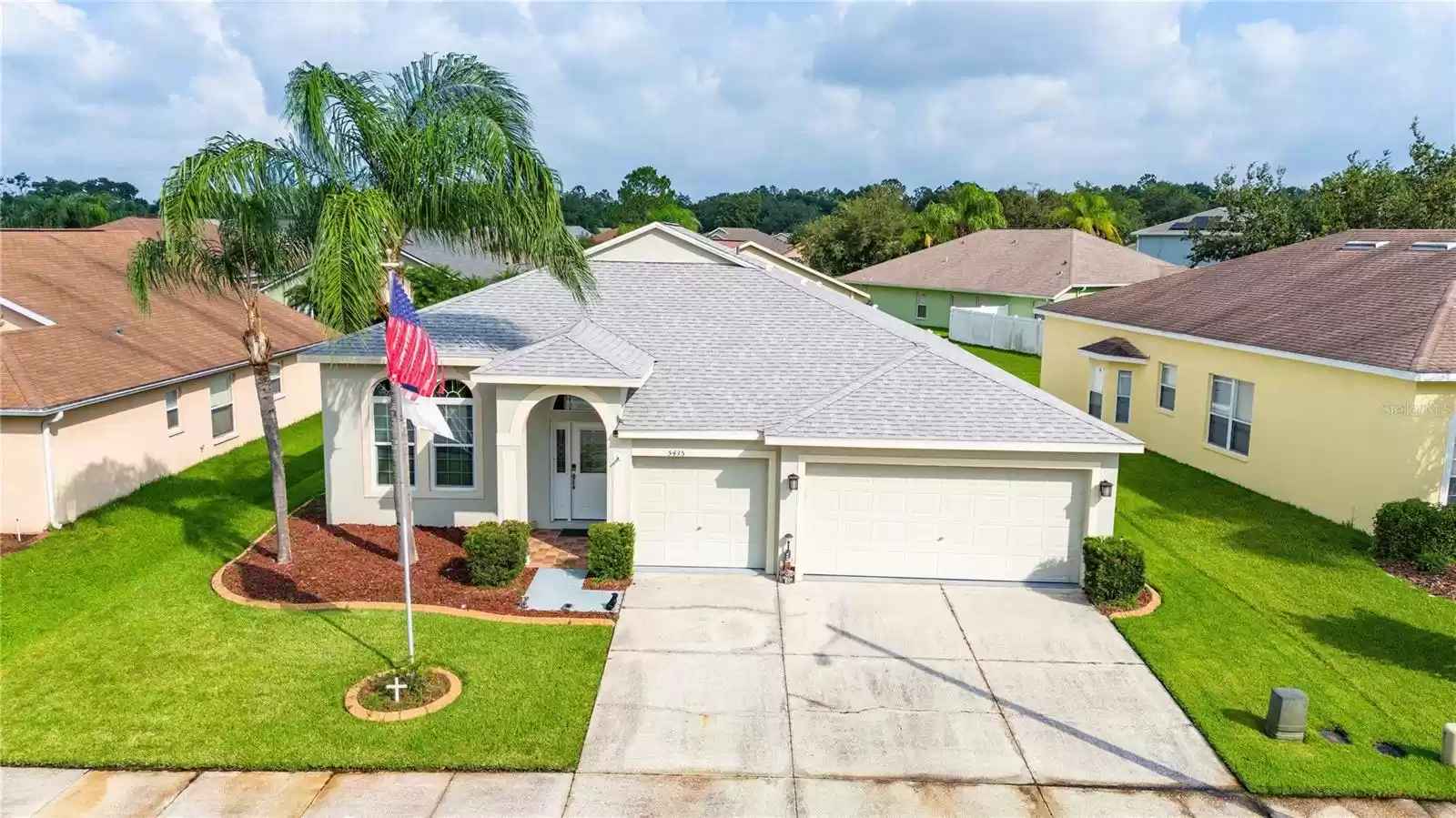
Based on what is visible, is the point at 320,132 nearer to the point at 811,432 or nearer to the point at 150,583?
the point at 150,583

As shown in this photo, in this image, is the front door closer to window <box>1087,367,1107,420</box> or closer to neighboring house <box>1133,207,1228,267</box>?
window <box>1087,367,1107,420</box>

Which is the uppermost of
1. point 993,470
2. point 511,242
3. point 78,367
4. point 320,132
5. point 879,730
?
point 320,132

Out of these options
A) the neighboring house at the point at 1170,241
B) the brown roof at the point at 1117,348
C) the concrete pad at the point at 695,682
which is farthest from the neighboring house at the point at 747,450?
the neighboring house at the point at 1170,241

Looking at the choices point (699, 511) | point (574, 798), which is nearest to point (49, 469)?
point (699, 511)

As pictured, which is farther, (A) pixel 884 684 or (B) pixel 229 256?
(B) pixel 229 256

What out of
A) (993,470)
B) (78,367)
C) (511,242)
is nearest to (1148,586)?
(993,470)

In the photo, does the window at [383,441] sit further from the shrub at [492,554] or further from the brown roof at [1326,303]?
the brown roof at [1326,303]

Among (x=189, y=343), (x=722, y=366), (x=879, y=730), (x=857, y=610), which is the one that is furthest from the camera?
(x=189, y=343)

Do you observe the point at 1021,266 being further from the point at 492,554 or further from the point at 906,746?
the point at 906,746
